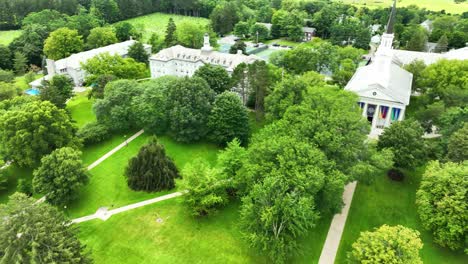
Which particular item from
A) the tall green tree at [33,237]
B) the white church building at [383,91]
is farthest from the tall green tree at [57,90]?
the white church building at [383,91]

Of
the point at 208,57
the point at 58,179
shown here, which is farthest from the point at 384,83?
the point at 58,179

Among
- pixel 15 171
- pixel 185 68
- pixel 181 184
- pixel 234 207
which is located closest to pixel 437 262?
pixel 234 207

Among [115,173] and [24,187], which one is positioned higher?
[24,187]

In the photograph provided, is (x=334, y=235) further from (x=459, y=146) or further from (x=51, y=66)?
(x=51, y=66)

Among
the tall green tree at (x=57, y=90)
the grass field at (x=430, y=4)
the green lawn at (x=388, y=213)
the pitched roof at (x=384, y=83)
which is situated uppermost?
the grass field at (x=430, y=4)

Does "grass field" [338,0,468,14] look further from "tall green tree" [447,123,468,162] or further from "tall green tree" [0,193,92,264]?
"tall green tree" [0,193,92,264]

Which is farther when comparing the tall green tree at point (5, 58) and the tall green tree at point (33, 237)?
the tall green tree at point (5, 58)

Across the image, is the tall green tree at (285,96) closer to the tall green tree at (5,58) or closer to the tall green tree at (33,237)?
the tall green tree at (33,237)
